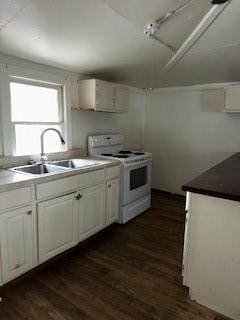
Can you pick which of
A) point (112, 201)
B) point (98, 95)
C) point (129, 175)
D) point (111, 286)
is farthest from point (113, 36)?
point (111, 286)

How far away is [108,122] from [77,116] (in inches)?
27.4

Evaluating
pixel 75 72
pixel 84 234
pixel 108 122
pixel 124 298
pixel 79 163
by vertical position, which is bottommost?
Result: pixel 124 298

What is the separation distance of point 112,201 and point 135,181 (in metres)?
0.52

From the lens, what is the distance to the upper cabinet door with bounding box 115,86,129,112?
10.9 ft

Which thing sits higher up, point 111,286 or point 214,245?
point 214,245

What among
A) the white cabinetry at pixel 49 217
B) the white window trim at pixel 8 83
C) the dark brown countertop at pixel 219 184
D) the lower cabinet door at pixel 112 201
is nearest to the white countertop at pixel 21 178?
the white cabinetry at pixel 49 217

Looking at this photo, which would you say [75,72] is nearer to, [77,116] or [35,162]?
[77,116]

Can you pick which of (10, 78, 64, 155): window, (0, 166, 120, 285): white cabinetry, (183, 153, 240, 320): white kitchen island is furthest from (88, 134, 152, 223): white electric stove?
(183, 153, 240, 320): white kitchen island

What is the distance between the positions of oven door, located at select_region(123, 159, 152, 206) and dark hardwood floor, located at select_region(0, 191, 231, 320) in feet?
1.83

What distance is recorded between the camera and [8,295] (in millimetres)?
1801

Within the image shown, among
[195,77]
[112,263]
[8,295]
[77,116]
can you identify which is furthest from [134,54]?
[8,295]

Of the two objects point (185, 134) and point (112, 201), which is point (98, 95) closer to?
point (112, 201)

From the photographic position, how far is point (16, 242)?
71.9 inches

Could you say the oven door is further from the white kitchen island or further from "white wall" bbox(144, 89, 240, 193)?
the white kitchen island
